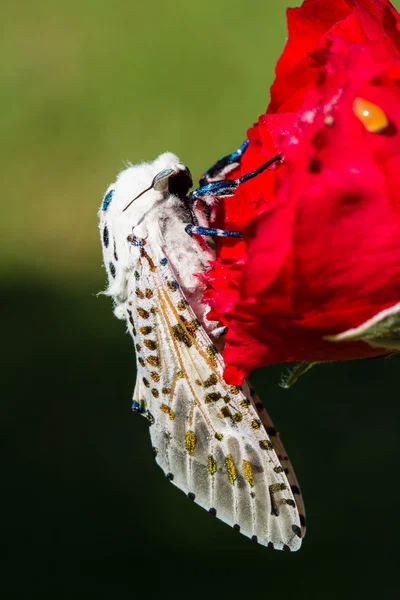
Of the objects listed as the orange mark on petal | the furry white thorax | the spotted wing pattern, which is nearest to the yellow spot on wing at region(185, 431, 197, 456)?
the spotted wing pattern

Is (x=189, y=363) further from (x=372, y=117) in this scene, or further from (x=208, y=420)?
(x=372, y=117)

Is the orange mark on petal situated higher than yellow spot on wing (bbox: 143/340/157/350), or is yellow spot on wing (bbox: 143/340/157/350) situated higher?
the orange mark on petal

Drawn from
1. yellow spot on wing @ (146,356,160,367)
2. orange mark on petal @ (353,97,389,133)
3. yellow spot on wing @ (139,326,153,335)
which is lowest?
yellow spot on wing @ (146,356,160,367)

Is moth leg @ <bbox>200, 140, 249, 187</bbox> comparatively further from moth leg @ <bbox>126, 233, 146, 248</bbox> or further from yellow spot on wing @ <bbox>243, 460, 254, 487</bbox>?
yellow spot on wing @ <bbox>243, 460, 254, 487</bbox>

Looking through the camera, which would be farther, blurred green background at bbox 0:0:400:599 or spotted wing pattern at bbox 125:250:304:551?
blurred green background at bbox 0:0:400:599

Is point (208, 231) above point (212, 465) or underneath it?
above

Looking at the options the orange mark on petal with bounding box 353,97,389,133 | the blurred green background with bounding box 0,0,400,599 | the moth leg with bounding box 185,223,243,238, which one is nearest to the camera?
the orange mark on petal with bounding box 353,97,389,133

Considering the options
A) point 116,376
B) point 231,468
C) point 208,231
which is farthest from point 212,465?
point 116,376

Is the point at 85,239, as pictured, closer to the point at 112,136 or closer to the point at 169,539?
the point at 112,136
